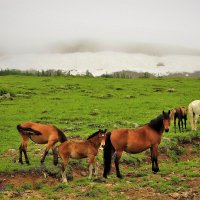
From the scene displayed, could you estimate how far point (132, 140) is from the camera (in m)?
15.0

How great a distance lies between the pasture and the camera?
13.3 metres

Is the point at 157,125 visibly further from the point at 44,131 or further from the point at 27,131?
the point at 27,131

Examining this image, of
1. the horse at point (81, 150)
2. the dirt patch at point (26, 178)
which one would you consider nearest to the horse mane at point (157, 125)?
the horse at point (81, 150)

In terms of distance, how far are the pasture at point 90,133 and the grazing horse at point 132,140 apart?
2.60ft

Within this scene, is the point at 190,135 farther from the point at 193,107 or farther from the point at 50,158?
the point at 50,158

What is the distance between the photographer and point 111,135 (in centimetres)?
1499

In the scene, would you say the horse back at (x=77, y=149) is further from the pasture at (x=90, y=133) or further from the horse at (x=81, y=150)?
the pasture at (x=90, y=133)

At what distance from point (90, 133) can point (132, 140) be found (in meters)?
9.40

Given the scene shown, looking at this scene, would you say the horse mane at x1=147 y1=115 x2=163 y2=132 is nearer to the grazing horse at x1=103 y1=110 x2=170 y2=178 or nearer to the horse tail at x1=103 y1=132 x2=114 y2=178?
the grazing horse at x1=103 y1=110 x2=170 y2=178

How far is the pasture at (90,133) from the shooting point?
1328 cm

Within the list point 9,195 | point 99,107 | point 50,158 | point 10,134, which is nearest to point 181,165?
point 50,158

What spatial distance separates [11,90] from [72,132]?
2361cm

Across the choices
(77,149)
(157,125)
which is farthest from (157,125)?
(77,149)

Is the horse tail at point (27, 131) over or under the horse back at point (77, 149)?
over
